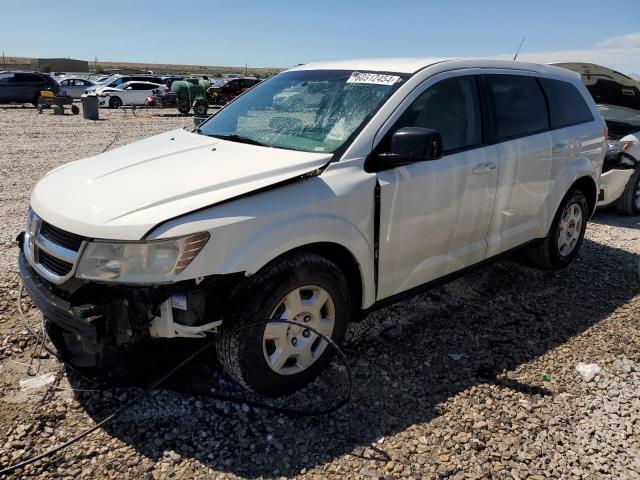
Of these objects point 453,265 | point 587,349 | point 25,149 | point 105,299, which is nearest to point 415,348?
point 453,265

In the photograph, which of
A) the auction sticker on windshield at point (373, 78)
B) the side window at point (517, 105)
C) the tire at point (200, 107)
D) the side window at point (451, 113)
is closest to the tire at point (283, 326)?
the side window at point (451, 113)

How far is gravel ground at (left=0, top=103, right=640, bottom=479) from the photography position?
2580mm

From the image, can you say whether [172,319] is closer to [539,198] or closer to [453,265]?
[453,265]

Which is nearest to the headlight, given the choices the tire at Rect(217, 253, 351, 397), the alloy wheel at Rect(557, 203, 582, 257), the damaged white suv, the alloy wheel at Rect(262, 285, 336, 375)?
the damaged white suv

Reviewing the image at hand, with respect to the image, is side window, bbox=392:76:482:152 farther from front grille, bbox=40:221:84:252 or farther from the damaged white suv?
front grille, bbox=40:221:84:252

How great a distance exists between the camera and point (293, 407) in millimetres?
2979

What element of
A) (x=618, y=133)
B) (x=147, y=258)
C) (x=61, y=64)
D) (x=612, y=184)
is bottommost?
(x=612, y=184)

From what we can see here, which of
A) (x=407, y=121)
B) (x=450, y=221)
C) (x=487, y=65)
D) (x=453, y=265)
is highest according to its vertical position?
(x=487, y=65)

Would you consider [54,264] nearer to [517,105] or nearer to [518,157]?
[518,157]

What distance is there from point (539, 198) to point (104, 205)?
3.34 meters

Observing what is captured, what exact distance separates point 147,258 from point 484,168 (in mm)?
2354

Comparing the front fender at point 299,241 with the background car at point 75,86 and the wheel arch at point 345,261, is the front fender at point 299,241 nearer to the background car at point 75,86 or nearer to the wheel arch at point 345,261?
the wheel arch at point 345,261

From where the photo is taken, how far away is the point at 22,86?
2425 cm

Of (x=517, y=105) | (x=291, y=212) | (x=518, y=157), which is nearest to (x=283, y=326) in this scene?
(x=291, y=212)
